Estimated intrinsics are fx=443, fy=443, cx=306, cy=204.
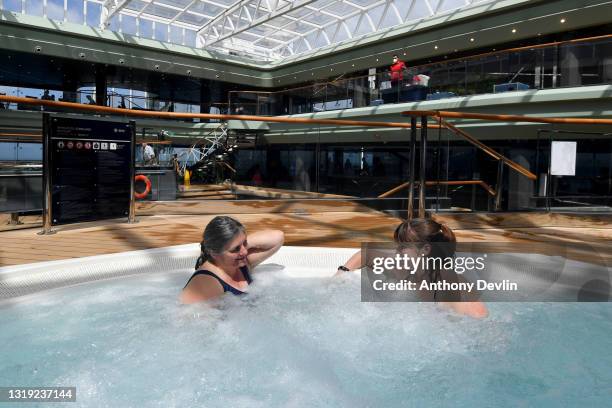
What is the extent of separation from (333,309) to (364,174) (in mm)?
7508

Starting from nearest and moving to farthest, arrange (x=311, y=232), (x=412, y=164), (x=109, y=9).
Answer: (x=311, y=232)
(x=412, y=164)
(x=109, y=9)

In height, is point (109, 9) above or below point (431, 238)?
above

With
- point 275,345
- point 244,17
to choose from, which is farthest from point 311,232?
point 244,17

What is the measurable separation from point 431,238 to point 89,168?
10.9 feet

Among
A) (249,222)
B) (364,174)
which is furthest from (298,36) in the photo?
(249,222)

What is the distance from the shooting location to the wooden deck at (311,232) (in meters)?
3.29

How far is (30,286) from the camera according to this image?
2.55 metres

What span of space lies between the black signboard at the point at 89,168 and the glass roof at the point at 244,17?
14.3 m

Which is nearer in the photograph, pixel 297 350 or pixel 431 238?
pixel 431 238

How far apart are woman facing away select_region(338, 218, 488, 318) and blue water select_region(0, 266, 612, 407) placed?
3.0 inches

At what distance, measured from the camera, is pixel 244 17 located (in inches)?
906

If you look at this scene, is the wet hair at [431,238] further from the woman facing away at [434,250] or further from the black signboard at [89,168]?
the black signboard at [89,168]

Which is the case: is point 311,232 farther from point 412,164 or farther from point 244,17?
point 244,17

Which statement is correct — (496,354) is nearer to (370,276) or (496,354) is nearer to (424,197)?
(370,276)
